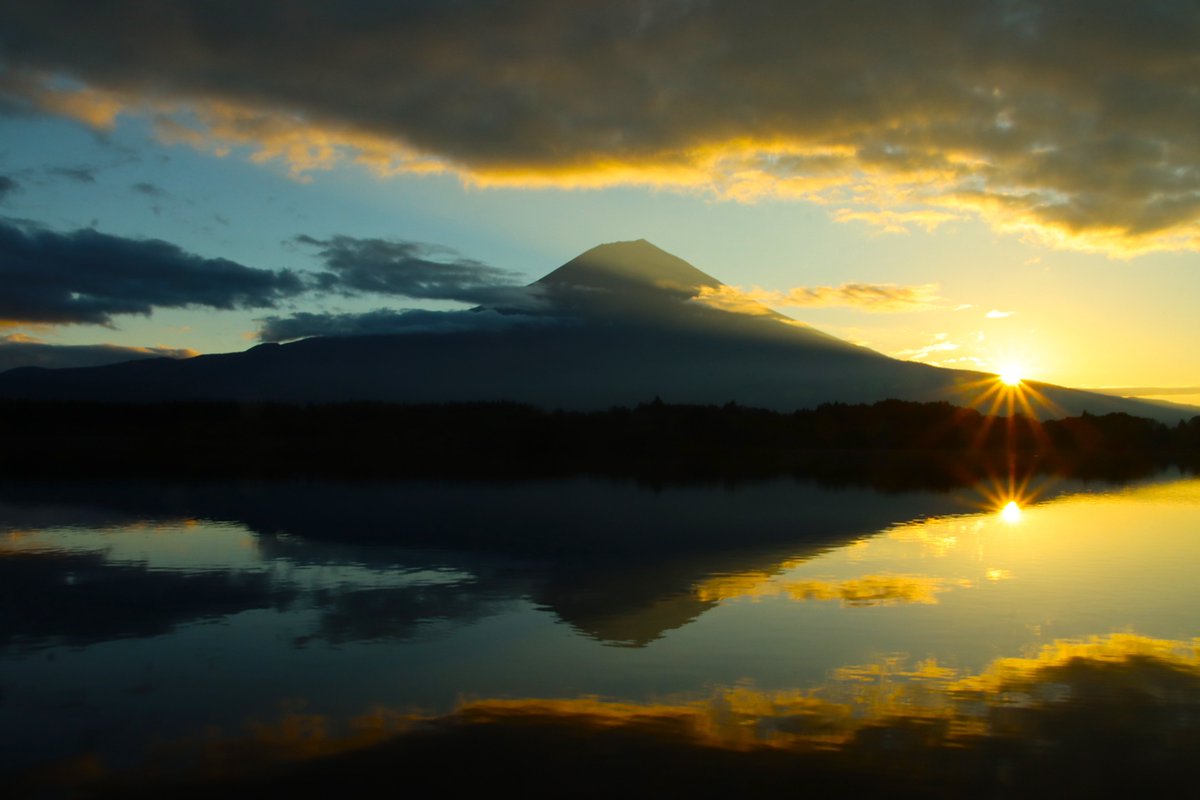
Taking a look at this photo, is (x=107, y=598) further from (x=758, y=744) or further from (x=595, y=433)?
(x=595, y=433)

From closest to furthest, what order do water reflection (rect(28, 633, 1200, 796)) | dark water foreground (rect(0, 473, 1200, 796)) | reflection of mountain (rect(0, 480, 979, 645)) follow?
water reflection (rect(28, 633, 1200, 796))
dark water foreground (rect(0, 473, 1200, 796))
reflection of mountain (rect(0, 480, 979, 645))

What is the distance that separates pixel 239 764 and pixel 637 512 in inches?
1026

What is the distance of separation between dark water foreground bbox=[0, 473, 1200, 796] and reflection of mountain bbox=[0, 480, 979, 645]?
0.18 metres

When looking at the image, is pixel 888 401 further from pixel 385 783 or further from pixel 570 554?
pixel 385 783

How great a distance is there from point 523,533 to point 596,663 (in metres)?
15.0

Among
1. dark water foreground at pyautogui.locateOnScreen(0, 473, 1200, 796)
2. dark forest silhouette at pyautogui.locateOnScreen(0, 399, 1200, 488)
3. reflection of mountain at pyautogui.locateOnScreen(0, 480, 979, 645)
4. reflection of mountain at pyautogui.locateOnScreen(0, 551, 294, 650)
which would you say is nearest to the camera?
dark water foreground at pyautogui.locateOnScreen(0, 473, 1200, 796)

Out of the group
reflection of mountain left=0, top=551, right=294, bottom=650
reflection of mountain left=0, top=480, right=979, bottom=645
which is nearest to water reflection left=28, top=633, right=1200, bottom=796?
reflection of mountain left=0, top=480, right=979, bottom=645

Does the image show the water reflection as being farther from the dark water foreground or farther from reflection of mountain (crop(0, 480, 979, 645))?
reflection of mountain (crop(0, 480, 979, 645))

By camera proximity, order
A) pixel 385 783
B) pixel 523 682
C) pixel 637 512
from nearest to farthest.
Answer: pixel 385 783 < pixel 523 682 < pixel 637 512

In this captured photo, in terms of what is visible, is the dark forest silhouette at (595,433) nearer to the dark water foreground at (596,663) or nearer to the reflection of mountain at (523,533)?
the reflection of mountain at (523,533)

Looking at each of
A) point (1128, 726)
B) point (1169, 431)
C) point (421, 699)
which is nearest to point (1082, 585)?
point (1128, 726)

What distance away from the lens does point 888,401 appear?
13662cm

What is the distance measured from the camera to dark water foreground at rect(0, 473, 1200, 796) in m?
8.93

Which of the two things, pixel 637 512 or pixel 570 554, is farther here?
pixel 637 512
